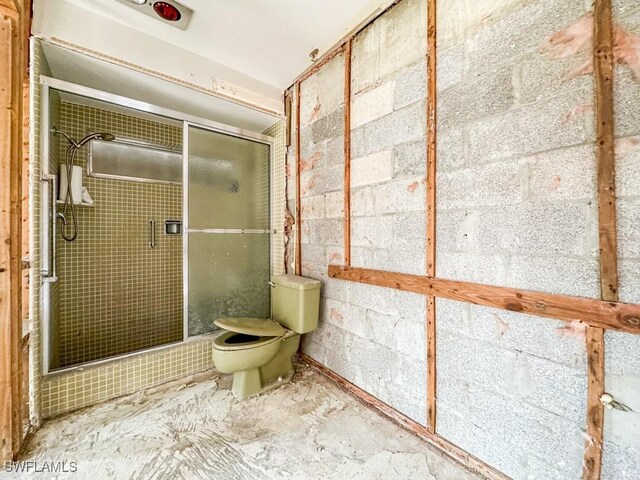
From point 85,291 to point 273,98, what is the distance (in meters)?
2.47

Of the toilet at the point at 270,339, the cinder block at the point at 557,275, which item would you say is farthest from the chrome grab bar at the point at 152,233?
the cinder block at the point at 557,275

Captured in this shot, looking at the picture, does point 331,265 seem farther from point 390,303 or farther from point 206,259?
point 206,259

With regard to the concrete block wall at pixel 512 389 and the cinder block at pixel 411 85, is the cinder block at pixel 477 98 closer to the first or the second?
the cinder block at pixel 411 85

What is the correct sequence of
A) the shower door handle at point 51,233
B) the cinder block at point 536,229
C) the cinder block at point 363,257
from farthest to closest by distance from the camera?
1. the cinder block at point 363,257
2. the shower door handle at point 51,233
3. the cinder block at point 536,229

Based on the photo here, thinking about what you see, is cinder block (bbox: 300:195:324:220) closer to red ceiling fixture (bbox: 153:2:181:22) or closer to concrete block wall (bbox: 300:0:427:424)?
concrete block wall (bbox: 300:0:427:424)

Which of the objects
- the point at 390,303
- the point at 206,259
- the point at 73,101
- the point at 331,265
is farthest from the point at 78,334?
the point at 390,303

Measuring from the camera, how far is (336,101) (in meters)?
2.01

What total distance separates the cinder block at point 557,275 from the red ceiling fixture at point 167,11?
2.33 metres

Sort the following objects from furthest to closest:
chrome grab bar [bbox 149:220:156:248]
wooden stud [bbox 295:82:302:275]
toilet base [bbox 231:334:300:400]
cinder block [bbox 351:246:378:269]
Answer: chrome grab bar [bbox 149:220:156:248] → wooden stud [bbox 295:82:302:275] → toilet base [bbox 231:334:300:400] → cinder block [bbox 351:246:378:269]

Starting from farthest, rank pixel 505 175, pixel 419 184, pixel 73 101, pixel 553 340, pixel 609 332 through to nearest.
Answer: pixel 73 101, pixel 419 184, pixel 505 175, pixel 553 340, pixel 609 332

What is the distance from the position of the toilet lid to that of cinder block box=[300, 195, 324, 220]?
2.98ft

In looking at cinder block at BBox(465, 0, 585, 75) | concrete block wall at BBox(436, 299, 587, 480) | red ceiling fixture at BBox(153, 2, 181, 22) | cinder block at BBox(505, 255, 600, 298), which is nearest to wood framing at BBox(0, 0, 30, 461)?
red ceiling fixture at BBox(153, 2, 181, 22)

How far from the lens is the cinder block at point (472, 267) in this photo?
47.4 inches

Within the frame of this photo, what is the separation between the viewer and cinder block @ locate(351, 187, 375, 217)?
1750mm
